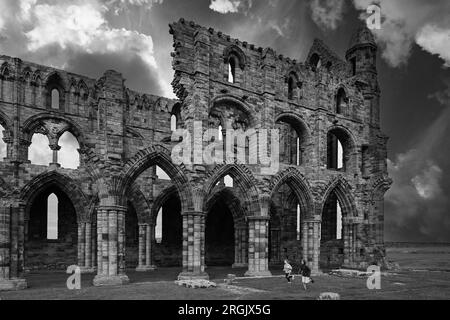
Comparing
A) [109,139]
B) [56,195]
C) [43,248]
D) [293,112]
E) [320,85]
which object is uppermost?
[320,85]

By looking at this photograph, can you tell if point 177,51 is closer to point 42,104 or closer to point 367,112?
point 42,104

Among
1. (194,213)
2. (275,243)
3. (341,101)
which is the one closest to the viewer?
(194,213)

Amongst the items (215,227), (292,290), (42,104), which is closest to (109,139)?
(292,290)

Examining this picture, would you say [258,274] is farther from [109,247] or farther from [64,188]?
[64,188]

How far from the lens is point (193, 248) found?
1872 centimetres

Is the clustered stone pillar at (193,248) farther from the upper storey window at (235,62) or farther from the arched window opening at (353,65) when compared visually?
the arched window opening at (353,65)

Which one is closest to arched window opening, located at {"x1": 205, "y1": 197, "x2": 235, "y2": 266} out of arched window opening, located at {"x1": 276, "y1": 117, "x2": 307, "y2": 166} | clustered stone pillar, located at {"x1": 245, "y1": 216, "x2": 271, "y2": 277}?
arched window opening, located at {"x1": 276, "y1": 117, "x2": 307, "y2": 166}

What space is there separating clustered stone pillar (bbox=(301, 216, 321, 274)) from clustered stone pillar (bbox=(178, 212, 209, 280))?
21.1 ft

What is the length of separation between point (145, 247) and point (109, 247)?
31.0ft

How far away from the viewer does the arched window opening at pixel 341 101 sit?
1025 inches

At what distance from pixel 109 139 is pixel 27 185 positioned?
9.79m

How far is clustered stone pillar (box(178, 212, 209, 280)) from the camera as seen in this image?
60.5ft

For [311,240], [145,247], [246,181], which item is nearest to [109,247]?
[246,181]
